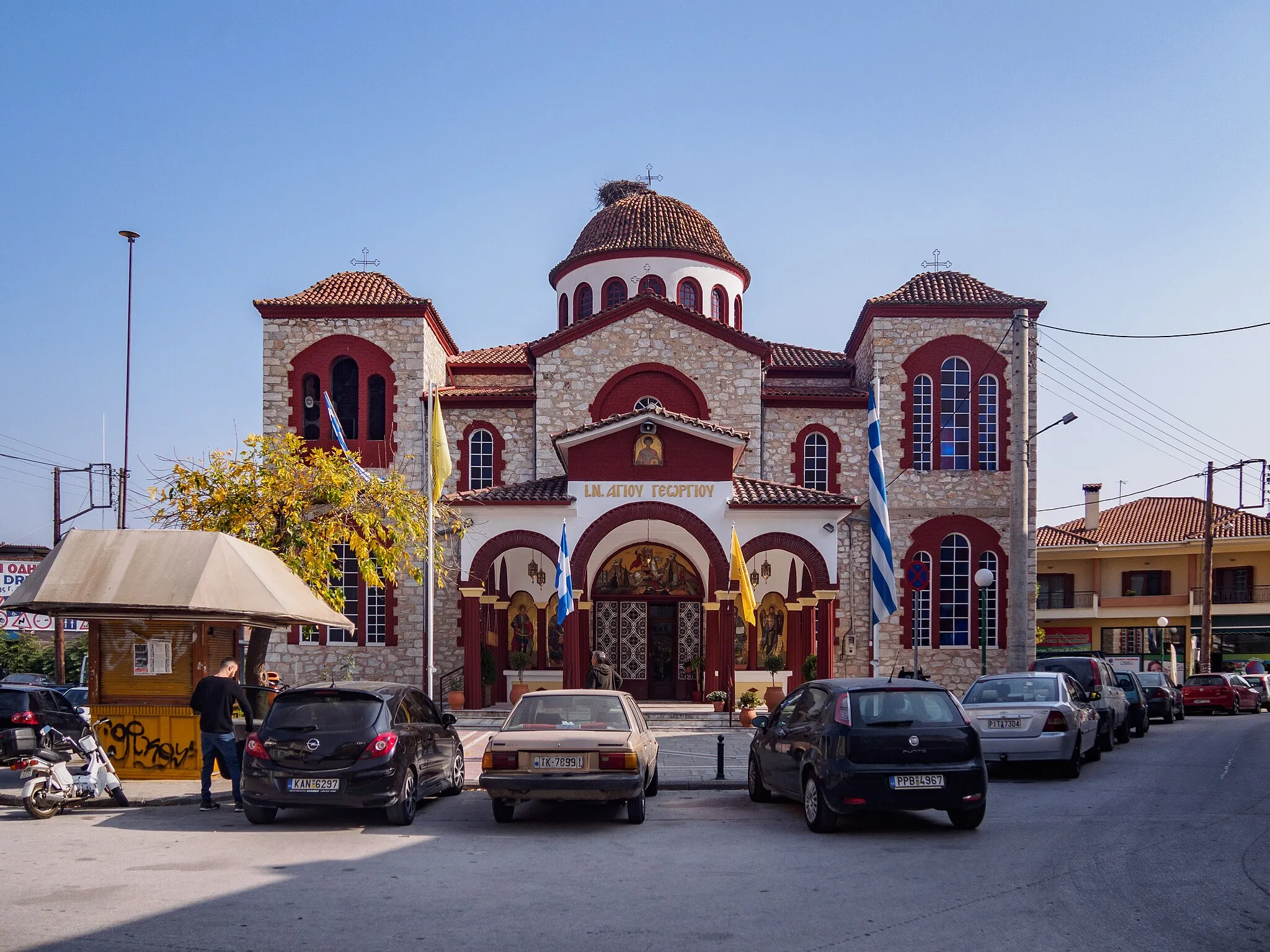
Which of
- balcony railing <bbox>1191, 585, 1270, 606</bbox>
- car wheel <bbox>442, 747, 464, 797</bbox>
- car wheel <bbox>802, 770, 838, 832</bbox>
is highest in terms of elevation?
balcony railing <bbox>1191, 585, 1270, 606</bbox>

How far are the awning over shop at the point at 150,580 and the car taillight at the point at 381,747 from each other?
165 inches

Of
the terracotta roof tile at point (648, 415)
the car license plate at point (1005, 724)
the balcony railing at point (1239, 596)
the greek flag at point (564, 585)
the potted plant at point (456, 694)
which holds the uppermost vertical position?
the terracotta roof tile at point (648, 415)

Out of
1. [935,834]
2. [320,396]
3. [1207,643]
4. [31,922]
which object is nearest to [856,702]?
[935,834]

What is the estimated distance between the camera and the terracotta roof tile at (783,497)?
25.7 metres

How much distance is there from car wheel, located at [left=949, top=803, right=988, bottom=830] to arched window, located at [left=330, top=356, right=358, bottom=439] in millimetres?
23081

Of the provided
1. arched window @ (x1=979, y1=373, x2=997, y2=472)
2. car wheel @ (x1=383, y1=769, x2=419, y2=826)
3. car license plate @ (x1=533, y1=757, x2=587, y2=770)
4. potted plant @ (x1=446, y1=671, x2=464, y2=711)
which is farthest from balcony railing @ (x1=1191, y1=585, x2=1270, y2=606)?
car wheel @ (x1=383, y1=769, x2=419, y2=826)

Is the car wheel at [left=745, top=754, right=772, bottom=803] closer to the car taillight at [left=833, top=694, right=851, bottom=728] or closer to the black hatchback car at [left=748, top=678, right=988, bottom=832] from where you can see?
the black hatchback car at [left=748, top=678, right=988, bottom=832]

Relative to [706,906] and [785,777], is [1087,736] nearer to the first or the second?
[785,777]

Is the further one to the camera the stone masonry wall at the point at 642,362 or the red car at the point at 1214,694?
the red car at the point at 1214,694

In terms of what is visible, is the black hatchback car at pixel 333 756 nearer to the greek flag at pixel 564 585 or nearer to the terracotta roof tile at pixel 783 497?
the greek flag at pixel 564 585

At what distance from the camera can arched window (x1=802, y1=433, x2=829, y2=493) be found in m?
32.0

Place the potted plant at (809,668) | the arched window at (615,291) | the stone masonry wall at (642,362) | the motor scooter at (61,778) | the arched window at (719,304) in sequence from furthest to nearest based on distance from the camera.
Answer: the arched window at (719,304)
the arched window at (615,291)
the stone masonry wall at (642,362)
the potted plant at (809,668)
the motor scooter at (61,778)

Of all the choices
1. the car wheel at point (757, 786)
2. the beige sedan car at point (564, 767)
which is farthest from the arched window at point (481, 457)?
the beige sedan car at point (564, 767)

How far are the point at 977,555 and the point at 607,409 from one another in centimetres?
1052
